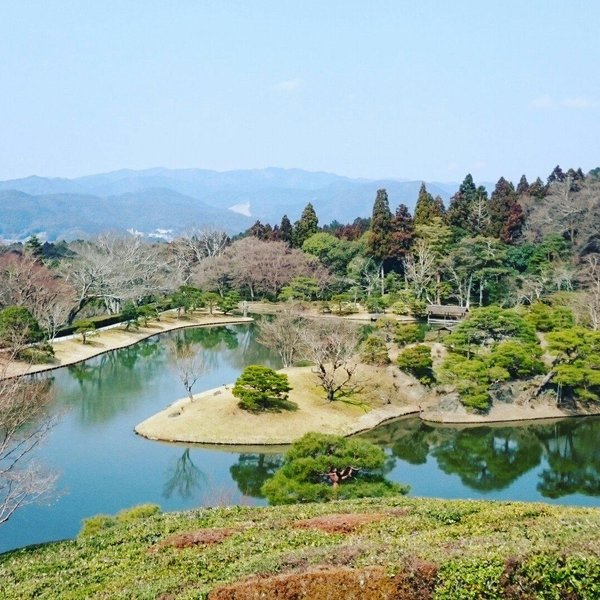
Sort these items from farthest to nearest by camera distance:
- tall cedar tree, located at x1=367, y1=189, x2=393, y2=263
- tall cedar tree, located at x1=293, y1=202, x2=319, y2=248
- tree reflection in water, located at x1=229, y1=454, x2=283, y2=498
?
tall cedar tree, located at x1=293, y1=202, x2=319, y2=248
tall cedar tree, located at x1=367, y1=189, x2=393, y2=263
tree reflection in water, located at x1=229, y1=454, x2=283, y2=498

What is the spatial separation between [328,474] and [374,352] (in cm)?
1513

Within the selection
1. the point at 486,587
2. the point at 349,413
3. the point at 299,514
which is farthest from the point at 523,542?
the point at 349,413

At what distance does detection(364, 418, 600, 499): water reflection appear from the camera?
2172 cm

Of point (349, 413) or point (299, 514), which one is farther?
point (349, 413)

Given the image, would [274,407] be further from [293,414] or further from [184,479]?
[184,479]

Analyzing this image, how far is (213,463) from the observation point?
71.3 feet

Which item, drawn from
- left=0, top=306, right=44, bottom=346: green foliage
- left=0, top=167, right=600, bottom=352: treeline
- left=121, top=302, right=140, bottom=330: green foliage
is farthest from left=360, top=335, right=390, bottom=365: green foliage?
left=121, top=302, right=140, bottom=330: green foliage

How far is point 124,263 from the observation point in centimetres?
4978

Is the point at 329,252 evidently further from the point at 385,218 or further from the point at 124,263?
the point at 124,263

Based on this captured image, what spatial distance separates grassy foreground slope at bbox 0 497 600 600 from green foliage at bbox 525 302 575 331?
23.9 meters

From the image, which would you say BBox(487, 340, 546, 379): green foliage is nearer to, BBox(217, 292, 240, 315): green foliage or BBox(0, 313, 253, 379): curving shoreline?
BBox(0, 313, 253, 379): curving shoreline

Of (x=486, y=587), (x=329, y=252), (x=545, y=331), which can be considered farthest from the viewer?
(x=329, y=252)

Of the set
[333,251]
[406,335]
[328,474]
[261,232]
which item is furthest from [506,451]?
[261,232]

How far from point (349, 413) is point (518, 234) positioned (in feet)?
114
